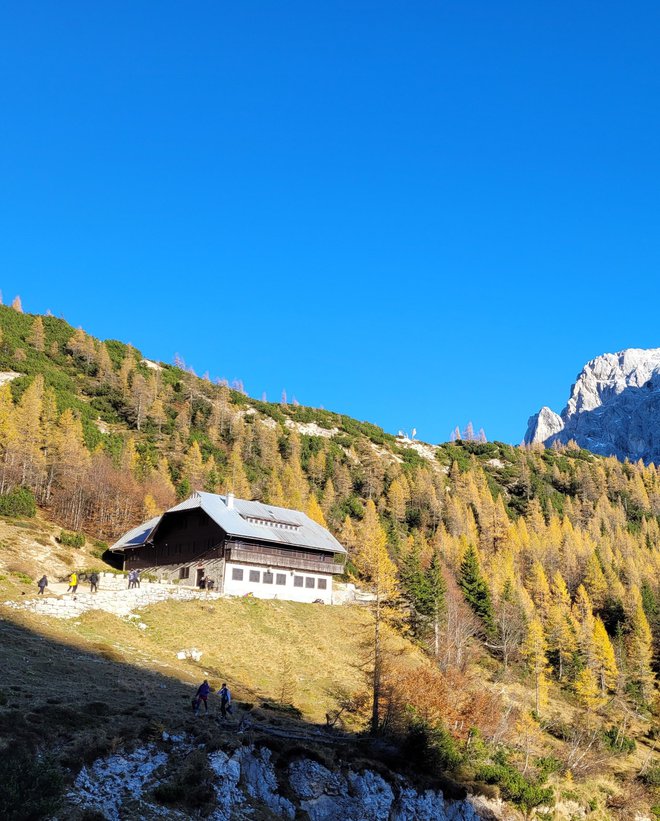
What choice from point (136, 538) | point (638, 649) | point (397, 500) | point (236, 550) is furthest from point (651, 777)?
point (397, 500)

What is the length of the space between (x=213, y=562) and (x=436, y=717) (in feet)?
95.2

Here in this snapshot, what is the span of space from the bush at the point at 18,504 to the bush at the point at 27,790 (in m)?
60.3

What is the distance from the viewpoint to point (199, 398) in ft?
524

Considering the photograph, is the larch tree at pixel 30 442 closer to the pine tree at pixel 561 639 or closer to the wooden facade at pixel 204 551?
the wooden facade at pixel 204 551

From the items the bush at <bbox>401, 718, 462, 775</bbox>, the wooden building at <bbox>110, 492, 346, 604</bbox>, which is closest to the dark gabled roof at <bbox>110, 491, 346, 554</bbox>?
the wooden building at <bbox>110, 492, 346, 604</bbox>

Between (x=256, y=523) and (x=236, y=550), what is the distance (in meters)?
5.71

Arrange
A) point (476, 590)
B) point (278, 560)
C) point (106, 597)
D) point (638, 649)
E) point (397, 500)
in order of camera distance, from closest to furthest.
A: point (106, 597) → point (278, 560) → point (638, 649) → point (476, 590) → point (397, 500)

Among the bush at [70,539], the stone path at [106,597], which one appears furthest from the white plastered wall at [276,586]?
the bush at [70,539]

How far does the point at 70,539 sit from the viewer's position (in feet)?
239

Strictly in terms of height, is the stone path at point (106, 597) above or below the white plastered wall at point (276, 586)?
below

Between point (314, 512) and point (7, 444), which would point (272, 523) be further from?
point (7, 444)

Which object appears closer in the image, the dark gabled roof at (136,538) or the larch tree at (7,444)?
the dark gabled roof at (136,538)

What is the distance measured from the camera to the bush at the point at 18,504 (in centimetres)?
7372

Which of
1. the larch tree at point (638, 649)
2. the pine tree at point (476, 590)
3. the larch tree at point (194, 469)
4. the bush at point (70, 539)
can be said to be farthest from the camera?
the larch tree at point (194, 469)
